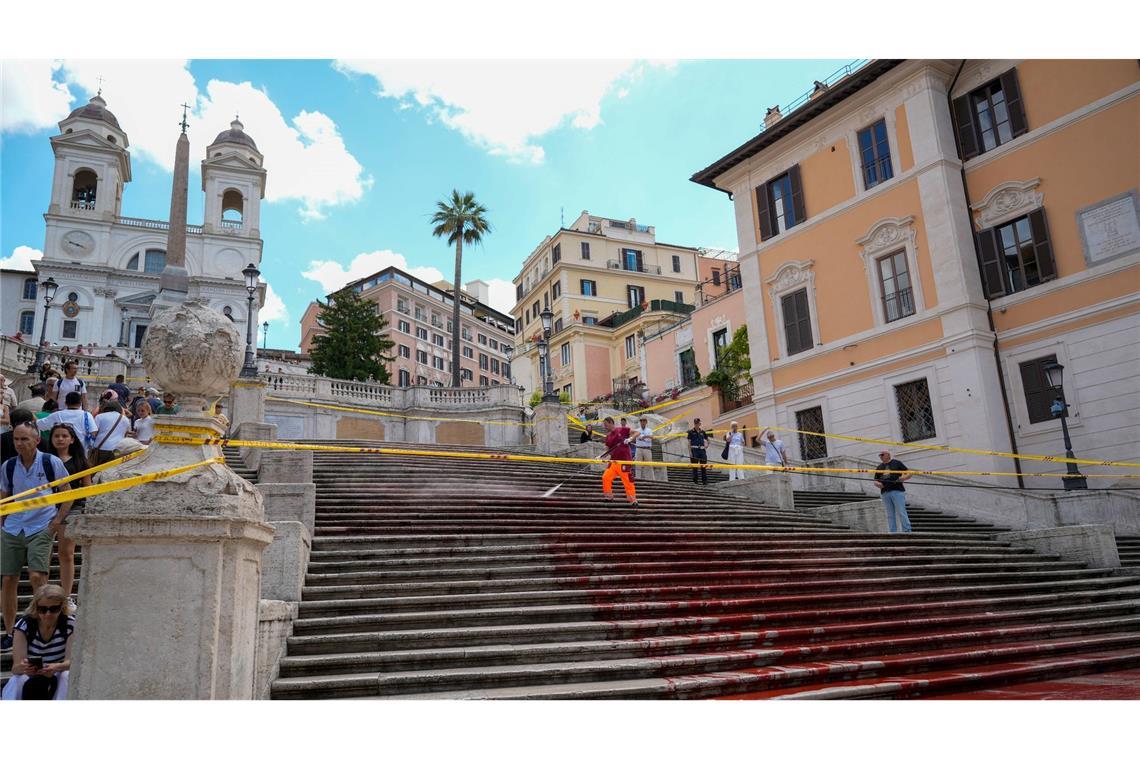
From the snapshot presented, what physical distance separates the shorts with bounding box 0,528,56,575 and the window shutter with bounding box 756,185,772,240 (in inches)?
922

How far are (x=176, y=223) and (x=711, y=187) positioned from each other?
33.9m

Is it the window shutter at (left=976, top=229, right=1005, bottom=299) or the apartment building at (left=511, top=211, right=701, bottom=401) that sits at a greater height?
the apartment building at (left=511, top=211, right=701, bottom=401)

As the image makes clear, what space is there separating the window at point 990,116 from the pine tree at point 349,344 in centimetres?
3401

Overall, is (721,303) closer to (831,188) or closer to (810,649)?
(831,188)

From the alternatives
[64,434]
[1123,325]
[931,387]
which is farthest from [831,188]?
[64,434]

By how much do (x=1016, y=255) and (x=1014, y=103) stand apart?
4178 mm

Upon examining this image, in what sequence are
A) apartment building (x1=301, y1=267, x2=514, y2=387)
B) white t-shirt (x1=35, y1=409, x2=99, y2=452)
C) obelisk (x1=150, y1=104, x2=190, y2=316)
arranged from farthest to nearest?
apartment building (x1=301, y1=267, x2=514, y2=387) < obelisk (x1=150, y1=104, x2=190, y2=316) < white t-shirt (x1=35, y1=409, x2=99, y2=452)

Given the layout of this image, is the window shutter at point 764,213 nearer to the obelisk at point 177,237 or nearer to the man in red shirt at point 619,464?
the man in red shirt at point 619,464

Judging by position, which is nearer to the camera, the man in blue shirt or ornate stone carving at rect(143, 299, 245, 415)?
ornate stone carving at rect(143, 299, 245, 415)

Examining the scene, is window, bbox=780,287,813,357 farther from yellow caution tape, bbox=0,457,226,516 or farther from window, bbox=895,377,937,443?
yellow caution tape, bbox=0,457,226,516

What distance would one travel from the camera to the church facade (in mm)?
53594

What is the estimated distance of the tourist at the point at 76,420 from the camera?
8531mm

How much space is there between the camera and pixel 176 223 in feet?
147

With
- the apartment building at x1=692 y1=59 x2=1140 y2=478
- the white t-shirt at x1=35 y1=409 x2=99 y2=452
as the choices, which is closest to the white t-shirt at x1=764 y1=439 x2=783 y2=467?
the apartment building at x1=692 y1=59 x2=1140 y2=478
